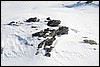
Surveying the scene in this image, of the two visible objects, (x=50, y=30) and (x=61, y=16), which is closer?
(x=50, y=30)

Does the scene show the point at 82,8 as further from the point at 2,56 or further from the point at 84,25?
the point at 2,56

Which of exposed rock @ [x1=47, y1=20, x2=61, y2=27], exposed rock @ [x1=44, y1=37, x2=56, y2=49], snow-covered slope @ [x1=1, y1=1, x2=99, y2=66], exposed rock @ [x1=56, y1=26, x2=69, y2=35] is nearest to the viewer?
snow-covered slope @ [x1=1, y1=1, x2=99, y2=66]

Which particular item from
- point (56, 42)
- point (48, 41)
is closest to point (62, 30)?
point (56, 42)

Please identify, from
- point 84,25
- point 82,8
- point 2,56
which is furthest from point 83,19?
point 2,56

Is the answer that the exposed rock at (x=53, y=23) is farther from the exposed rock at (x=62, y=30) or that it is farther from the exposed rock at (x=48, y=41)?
the exposed rock at (x=48, y=41)

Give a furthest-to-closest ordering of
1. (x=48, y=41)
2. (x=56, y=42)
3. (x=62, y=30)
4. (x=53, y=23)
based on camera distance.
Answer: (x=53, y=23) < (x=62, y=30) < (x=56, y=42) < (x=48, y=41)

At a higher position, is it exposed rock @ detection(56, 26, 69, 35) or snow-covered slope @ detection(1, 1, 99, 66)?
exposed rock @ detection(56, 26, 69, 35)

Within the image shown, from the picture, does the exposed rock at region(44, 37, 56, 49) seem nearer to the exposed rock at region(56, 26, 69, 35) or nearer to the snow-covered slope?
the snow-covered slope

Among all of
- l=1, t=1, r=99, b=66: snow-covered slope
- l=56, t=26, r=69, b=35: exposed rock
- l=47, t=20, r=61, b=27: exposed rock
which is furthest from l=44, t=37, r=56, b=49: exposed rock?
l=47, t=20, r=61, b=27: exposed rock

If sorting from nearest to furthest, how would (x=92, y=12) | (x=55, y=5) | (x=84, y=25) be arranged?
(x=84, y=25) → (x=92, y=12) → (x=55, y=5)

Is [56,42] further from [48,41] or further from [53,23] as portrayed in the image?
[53,23]

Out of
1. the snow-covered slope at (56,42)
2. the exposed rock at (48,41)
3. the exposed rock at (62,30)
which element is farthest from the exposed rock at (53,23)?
the exposed rock at (48,41)
